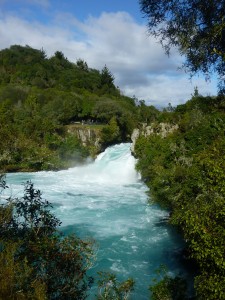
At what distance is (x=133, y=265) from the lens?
60.1 ft

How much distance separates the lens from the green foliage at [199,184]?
5684mm

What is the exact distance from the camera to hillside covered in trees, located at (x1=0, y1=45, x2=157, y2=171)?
171 feet

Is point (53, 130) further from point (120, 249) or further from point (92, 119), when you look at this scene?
point (120, 249)

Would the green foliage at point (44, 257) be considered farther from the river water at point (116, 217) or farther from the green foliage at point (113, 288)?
the river water at point (116, 217)

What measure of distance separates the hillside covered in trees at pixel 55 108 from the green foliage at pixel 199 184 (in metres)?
8.78

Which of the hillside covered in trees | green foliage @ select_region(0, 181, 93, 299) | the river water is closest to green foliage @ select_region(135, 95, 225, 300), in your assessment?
the river water

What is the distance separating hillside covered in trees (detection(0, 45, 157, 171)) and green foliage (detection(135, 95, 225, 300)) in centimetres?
878

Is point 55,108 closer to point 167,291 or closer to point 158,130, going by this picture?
point 158,130

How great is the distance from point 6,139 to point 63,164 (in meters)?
38.6

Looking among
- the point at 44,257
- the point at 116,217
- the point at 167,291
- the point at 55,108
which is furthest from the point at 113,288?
the point at 55,108

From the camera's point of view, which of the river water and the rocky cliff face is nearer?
the river water

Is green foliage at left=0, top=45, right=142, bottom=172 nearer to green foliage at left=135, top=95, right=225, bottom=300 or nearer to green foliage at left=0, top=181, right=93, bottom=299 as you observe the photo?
green foliage at left=0, top=181, right=93, bottom=299

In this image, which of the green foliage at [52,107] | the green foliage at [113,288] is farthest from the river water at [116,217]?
the green foliage at [113,288]

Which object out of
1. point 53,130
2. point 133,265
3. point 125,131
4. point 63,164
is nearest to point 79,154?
point 63,164
